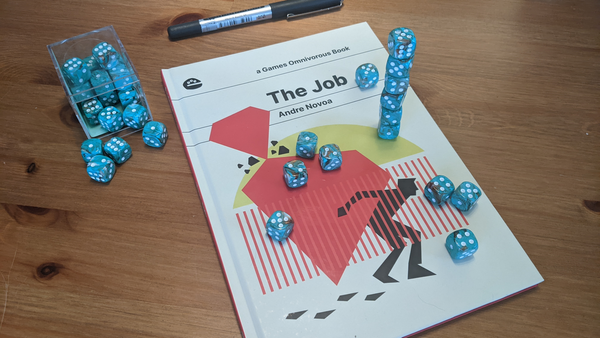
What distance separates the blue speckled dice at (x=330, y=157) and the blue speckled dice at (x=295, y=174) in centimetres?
5

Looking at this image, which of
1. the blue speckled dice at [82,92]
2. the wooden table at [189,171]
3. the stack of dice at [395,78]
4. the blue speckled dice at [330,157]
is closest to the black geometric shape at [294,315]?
the wooden table at [189,171]

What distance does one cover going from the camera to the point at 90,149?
988 mm

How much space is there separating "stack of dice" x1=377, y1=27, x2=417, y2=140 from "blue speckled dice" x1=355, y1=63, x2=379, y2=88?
0.14 m

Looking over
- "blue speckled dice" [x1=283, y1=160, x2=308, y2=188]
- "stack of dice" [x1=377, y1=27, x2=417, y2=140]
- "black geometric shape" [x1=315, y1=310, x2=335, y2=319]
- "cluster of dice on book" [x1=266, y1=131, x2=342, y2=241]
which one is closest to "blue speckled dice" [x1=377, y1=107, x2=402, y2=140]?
"stack of dice" [x1=377, y1=27, x2=417, y2=140]

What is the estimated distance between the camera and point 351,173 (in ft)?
3.26

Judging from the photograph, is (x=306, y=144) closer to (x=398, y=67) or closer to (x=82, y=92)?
(x=398, y=67)

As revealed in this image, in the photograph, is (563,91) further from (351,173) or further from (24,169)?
(24,169)

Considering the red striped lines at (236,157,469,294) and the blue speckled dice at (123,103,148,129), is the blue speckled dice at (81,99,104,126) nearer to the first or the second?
the blue speckled dice at (123,103,148,129)

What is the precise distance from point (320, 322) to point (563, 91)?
2.84ft

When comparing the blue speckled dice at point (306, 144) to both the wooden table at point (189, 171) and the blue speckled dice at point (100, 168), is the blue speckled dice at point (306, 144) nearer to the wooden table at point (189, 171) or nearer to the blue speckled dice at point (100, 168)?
the wooden table at point (189, 171)

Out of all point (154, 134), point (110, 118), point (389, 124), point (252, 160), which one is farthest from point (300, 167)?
point (110, 118)

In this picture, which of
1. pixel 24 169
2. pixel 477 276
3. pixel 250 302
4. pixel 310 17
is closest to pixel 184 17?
pixel 310 17

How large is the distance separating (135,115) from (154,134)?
7cm

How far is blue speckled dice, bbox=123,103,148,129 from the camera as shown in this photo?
1.03m
